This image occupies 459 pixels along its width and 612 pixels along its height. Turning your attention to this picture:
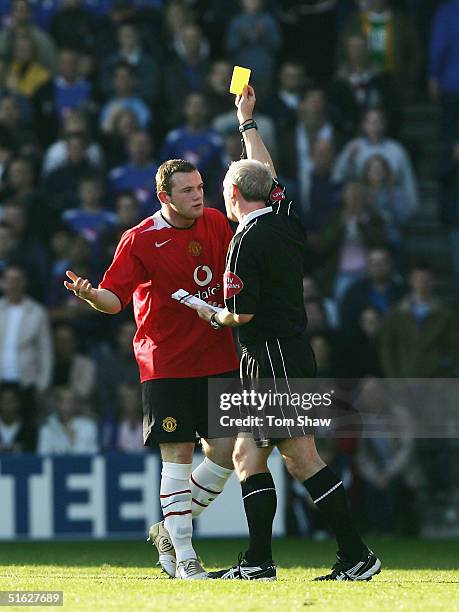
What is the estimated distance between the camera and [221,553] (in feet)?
35.1

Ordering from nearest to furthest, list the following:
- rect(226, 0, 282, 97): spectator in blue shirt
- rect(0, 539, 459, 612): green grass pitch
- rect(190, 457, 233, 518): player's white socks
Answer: rect(0, 539, 459, 612): green grass pitch → rect(190, 457, 233, 518): player's white socks → rect(226, 0, 282, 97): spectator in blue shirt

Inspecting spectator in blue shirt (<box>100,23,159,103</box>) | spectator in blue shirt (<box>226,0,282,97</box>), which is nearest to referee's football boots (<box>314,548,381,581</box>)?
spectator in blue shirt (<box>226,0,282,97</box>)

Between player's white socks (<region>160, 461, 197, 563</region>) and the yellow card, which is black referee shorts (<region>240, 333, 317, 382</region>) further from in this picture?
the yellow card

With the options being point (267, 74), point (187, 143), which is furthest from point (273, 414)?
point (267, 74)

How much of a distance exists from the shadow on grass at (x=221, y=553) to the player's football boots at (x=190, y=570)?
3.81 feet

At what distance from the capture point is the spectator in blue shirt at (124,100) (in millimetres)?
15211

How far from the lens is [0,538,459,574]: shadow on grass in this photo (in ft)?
31.9

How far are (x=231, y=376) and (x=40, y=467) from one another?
372 cm

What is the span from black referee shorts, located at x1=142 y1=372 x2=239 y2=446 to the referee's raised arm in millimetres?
1198

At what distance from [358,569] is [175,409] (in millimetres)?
1291

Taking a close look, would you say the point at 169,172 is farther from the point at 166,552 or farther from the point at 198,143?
the point at 198,143

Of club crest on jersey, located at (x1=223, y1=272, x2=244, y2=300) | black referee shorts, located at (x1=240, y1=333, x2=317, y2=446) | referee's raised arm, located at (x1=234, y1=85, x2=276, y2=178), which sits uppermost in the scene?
referee's raised arm, located at (x1=234, y1=85, x2=276, y2=178)

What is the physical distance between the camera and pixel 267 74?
15602mm

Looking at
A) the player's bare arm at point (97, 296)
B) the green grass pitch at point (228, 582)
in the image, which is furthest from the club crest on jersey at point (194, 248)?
the green grass pitch at point (228, 582)
